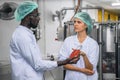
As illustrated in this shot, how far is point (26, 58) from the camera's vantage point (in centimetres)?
186

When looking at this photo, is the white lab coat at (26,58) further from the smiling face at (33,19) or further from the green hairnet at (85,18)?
the green hairnet at (85,18)

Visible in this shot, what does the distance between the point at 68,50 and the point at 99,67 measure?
515 mm

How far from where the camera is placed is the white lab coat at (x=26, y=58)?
1.82 metres

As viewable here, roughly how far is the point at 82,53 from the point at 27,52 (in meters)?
0.56

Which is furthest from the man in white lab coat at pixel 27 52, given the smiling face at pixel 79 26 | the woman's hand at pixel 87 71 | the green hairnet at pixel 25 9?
the smiling face at pixel 79 26

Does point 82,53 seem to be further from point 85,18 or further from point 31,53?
point 31,53

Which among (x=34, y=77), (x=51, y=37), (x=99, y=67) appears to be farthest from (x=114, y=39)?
(x=51, y=37)

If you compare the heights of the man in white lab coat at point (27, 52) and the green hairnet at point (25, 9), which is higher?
the green hairnet at point (25, 9)

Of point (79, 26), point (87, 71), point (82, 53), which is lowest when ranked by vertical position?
point (87, 71)

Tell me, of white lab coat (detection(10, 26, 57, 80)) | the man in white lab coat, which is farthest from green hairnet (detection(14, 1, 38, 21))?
white lab coat (detection(10, 26, 57, 80))

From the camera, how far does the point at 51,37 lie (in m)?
4.23

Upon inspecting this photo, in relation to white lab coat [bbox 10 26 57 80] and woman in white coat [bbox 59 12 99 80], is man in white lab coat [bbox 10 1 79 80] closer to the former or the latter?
white lab coat [bbox 10 26 57 80]

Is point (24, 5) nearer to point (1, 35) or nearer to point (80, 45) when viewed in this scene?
point (80, 45)

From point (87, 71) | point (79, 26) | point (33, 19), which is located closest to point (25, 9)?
point (33, 19)
